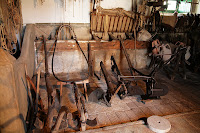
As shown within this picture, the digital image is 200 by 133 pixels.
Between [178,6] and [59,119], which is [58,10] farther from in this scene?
[178,6]

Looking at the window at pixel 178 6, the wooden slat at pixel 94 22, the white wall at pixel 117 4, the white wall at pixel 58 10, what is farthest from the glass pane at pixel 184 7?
the wooden slat at pixel 94 22

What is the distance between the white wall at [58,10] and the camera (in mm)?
5438

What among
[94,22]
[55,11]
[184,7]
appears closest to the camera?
[55,11]

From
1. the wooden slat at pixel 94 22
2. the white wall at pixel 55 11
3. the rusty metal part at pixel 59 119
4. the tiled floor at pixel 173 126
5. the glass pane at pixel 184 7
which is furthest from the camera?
the glass pane at pixel 184 7

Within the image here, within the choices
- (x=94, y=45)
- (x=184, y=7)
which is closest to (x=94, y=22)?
(x=94, y=45)

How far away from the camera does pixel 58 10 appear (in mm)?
5695

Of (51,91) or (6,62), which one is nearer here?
(6,62)

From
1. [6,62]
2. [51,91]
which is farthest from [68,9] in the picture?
[6,62]

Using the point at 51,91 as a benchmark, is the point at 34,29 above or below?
above

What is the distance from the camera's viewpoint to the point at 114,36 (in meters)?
6.48

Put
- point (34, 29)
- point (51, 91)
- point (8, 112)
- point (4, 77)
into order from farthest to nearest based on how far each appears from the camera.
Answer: point (34, 29) → point (51, 91) → point (8, 112) → point (4, 77)

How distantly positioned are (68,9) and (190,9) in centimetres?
628

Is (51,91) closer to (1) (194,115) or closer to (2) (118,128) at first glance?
(2) (118,128)

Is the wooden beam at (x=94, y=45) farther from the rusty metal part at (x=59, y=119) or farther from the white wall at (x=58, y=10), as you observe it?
the rusty metal part at (x=59, y=119)
